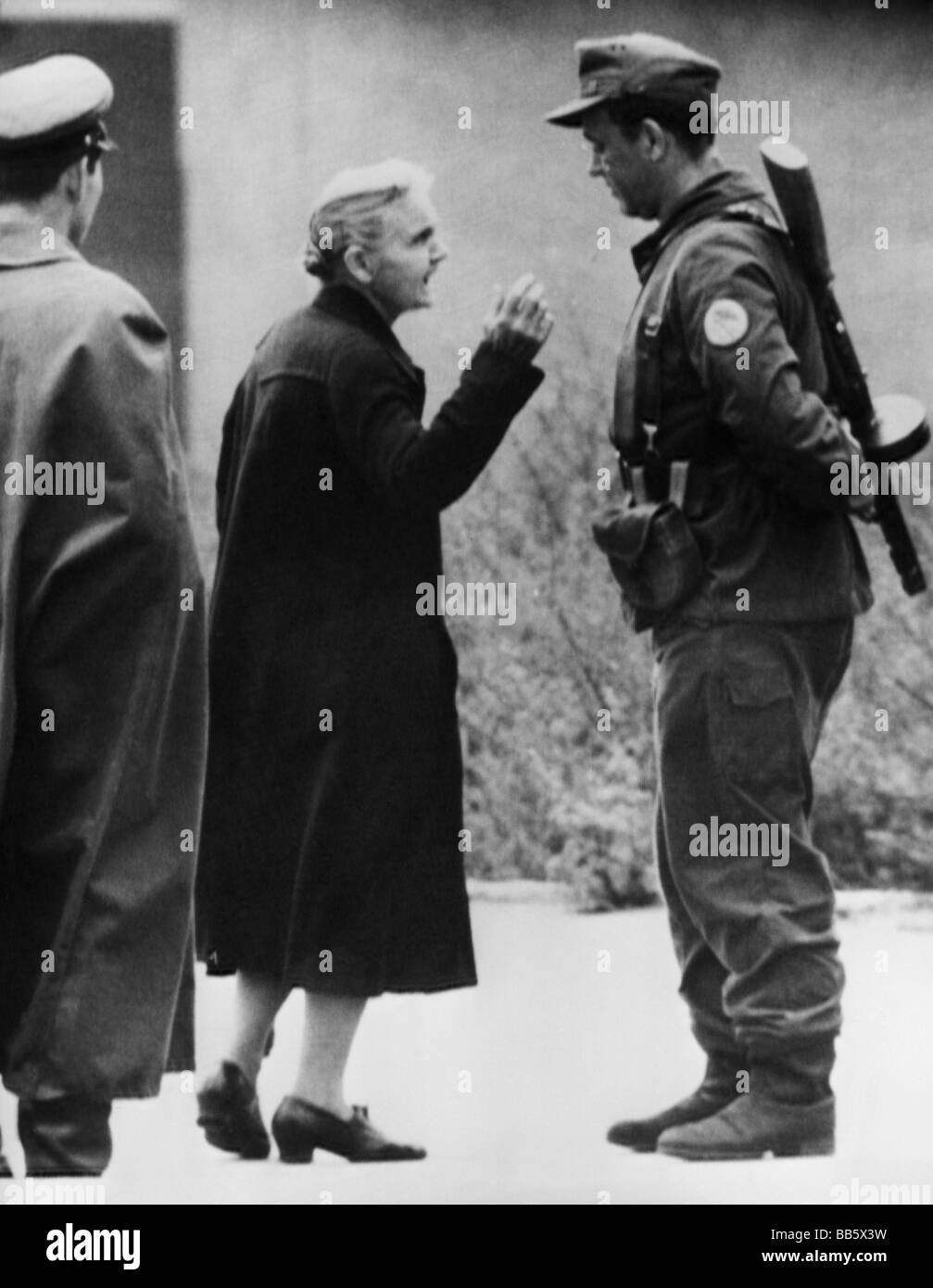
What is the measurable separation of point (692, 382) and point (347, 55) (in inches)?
51.8

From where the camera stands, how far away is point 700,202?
5.52 meters

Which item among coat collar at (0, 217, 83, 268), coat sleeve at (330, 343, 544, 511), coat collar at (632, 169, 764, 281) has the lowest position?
coat sleeve at (330, 343, 544, 511)

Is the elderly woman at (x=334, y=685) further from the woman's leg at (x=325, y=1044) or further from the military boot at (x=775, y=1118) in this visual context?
the military boot at (x=775, y=1118)

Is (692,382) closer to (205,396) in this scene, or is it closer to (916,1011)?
(205,396)

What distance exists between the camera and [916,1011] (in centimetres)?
598

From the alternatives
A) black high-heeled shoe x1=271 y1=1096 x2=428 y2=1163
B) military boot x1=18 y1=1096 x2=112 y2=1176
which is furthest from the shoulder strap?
military boot x1=18 y1=1096 x2=112 y2=1176

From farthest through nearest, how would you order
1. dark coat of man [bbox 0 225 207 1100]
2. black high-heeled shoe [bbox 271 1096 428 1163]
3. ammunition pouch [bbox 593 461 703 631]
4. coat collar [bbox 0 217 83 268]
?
black high-heeled shoe [bbox 271 1096 428 1163] < ammunition pouch [bbox 593 461 703 631] < coat collar [bbox 0 217 83 268] < dark coat of man [bbox 0 225 207 1100]

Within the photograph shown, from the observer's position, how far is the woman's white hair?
566 cm

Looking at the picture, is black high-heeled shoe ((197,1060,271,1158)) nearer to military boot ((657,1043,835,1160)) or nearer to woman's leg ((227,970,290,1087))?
woman's leg ((227,970,290,1087))

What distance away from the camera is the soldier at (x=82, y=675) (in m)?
5.21

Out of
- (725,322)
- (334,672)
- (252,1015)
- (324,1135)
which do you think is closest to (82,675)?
(334,672)

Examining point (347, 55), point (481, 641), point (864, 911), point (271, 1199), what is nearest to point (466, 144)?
point (347, 55)

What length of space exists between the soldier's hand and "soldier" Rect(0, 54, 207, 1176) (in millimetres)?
765

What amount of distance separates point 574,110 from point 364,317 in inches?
29.1
